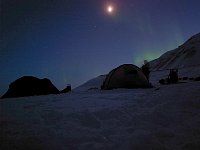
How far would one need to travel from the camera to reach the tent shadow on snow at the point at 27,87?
16470 millimetres

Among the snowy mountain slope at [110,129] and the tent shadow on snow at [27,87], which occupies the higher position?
the tent shadow on snow at [27,87]

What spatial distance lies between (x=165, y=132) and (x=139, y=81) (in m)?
11.7

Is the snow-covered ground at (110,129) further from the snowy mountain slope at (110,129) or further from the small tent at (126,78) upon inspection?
the small tent at (126,78)

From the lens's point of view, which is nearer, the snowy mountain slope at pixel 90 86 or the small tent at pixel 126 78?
the small tent at pixel 126 78

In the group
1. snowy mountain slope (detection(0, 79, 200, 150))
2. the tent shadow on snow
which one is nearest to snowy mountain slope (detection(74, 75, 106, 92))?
the tent shadow on snow

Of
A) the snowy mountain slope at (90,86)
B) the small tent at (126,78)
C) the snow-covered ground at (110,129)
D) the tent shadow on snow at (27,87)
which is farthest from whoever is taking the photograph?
the snowy mountain slope at (90,86)

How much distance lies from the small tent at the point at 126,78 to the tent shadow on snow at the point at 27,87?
4.96m

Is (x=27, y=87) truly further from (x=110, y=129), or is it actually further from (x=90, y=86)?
(x=90, y=86)

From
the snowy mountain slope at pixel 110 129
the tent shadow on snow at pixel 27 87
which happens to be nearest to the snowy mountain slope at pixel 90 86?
the tent shadow on snow at pixel 27 87

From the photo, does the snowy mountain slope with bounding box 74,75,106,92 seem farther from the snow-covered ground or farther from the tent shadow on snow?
the snow-covered ground

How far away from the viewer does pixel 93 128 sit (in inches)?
164

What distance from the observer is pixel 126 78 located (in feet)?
50.9

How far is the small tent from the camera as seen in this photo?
50.2 feet

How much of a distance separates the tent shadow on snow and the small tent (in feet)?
16.3
